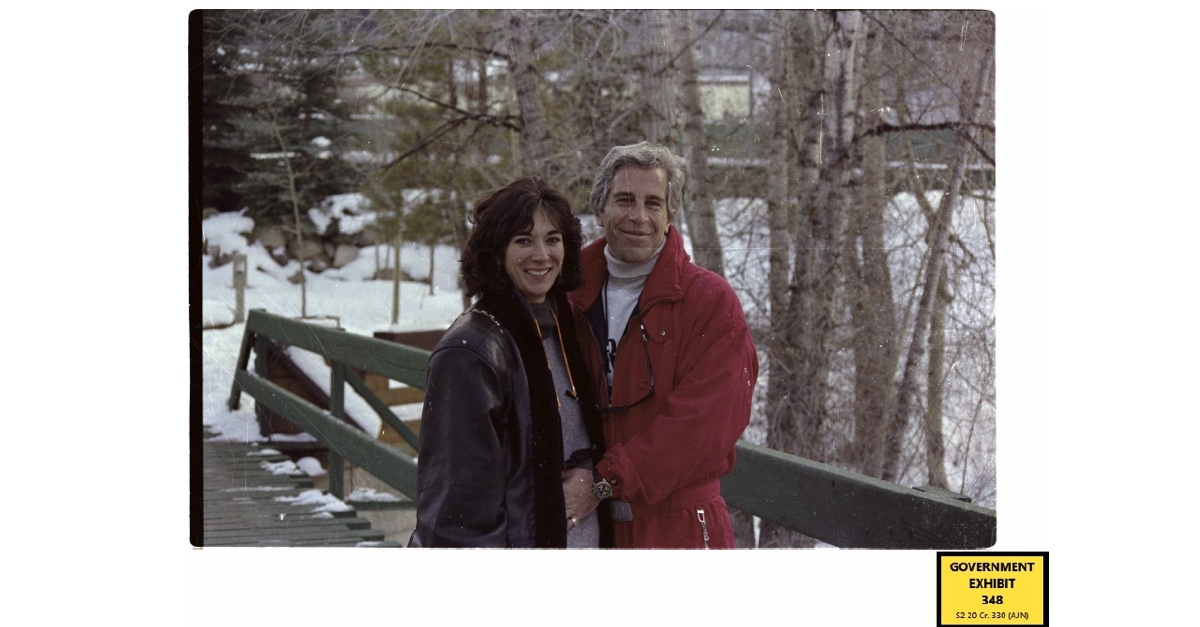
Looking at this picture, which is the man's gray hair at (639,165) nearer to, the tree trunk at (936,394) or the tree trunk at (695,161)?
the tree trunk at (695,161)

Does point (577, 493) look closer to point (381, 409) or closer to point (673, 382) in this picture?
point (673, 382)

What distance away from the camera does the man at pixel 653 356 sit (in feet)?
9.18

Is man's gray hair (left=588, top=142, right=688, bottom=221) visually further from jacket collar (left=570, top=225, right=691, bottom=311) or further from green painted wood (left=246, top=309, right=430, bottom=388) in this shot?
green painted wood (left=246, top=309, right=430, bottom=388)

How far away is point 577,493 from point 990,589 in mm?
1371

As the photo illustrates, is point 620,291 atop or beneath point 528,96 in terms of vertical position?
beneath

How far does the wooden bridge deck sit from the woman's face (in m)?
1.27

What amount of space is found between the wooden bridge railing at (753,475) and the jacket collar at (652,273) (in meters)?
0.74

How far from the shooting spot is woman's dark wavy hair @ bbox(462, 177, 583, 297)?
269 centimetres

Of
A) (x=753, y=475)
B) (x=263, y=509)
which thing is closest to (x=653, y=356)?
(x=753, y=475)

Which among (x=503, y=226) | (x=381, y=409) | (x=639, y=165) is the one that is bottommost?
(x=381, y=409)

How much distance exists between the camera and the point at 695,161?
138 inches

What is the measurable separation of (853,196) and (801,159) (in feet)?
0.67

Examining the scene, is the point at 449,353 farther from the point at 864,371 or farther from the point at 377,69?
the point at 864,371

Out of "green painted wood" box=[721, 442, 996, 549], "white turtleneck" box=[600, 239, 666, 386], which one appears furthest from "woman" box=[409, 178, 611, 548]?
"green painted wood" box=[721, 442, 996, 549]
